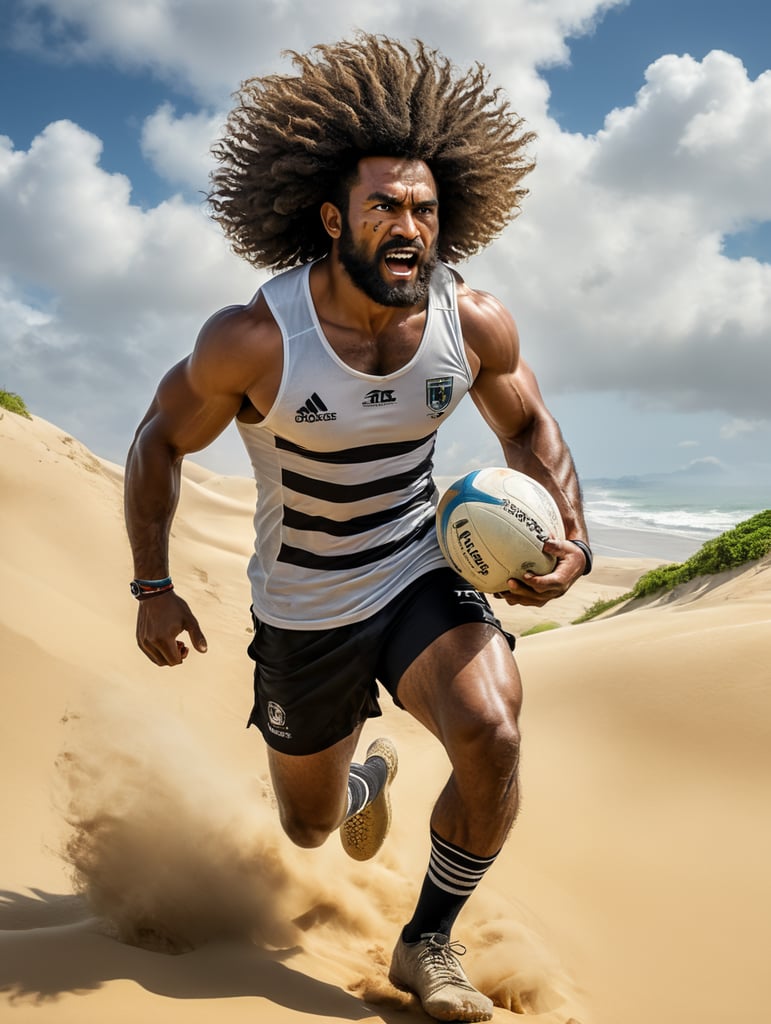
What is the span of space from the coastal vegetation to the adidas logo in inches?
315

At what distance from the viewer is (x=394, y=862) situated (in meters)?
5.32

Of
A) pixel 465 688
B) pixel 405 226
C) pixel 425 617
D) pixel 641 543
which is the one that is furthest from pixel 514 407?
pixel 641 543

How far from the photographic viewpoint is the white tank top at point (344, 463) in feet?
13.3

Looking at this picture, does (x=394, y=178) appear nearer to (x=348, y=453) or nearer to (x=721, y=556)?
(x=348, y=453)

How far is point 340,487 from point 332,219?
123 centimetres

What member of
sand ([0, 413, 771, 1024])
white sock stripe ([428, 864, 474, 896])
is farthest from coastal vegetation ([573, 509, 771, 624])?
white sock stripe ([428, 864, 474, 896])

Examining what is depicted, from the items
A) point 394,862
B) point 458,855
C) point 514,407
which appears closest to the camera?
point 458,855

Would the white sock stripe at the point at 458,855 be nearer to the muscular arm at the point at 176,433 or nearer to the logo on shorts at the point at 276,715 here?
the logo on shorts at the point at 276,715

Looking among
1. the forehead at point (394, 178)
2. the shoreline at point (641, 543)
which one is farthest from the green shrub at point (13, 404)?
the shoreline at point (641, 543)

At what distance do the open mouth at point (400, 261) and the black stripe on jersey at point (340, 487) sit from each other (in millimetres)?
829

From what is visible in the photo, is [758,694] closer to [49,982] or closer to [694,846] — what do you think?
[694,846]

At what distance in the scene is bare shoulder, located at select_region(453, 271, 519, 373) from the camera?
4402mm

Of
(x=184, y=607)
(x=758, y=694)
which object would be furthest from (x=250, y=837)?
(x=758, y=694)

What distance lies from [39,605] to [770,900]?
21.4ft
